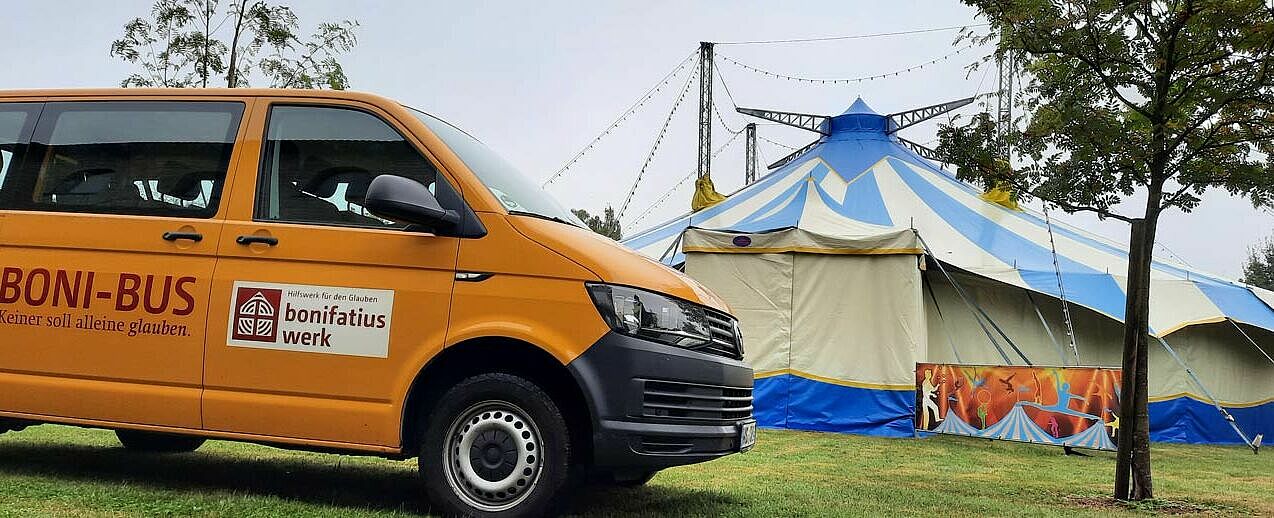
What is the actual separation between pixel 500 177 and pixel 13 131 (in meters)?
2.56

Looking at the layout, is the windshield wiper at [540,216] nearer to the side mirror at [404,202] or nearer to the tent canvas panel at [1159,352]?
the side mirror at [404,202]

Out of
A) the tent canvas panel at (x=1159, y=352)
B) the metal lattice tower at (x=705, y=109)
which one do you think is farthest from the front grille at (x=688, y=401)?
the metal lattice tower at (x=705, y=109)

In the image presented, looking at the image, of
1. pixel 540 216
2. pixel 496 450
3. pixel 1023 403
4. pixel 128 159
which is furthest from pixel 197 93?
Result: pixel 1023 403

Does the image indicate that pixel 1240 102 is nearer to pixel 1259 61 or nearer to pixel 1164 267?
pixel 1259 61

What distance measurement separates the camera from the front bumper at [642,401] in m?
4.39

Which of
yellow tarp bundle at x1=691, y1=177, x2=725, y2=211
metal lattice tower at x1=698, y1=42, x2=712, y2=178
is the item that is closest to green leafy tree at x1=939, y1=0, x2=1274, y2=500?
yellow tarp bundle at x1=691, y1=177, x2=725, y2=211

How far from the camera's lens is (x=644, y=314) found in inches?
176

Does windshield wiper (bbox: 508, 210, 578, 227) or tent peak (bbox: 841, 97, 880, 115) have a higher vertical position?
tent peak (bbox: 841, 97, 880, 115)

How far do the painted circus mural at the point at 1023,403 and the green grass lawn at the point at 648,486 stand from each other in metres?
0.91

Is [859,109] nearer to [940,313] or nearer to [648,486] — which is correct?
[940,313]

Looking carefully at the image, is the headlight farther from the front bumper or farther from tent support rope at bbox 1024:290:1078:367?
tent support rope at bbox 1024:290:1078:367

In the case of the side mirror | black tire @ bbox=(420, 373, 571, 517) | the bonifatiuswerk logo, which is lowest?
black tire @ bbox=(420, 373, 571, 517)

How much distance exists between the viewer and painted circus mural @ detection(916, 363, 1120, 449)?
10.9 m

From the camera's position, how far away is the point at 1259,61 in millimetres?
6559
